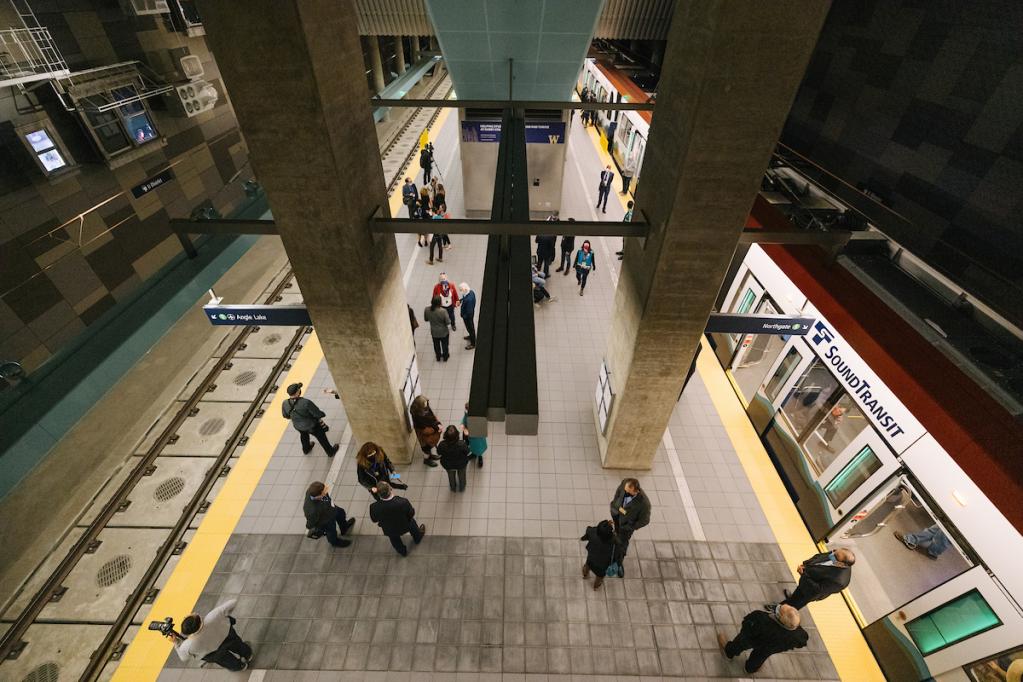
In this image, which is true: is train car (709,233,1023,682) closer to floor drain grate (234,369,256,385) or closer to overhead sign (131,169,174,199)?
floor drain grate (234,369,256,385)

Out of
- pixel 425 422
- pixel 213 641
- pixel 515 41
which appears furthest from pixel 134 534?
pixel 515 41

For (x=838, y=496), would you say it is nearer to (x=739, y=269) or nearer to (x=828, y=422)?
(x=828, y=422)

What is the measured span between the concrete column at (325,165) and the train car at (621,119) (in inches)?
384

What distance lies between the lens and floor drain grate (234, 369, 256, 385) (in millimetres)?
8086

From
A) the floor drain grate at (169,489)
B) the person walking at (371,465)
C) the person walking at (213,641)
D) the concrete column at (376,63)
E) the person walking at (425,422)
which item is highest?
the concrete column at (376,63)

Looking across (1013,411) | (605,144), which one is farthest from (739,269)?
(605,144)

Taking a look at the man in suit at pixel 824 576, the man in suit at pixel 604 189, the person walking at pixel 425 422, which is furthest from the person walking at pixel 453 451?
the man in suit at pixel 604 189

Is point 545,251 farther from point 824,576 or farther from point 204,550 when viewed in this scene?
point 204,550

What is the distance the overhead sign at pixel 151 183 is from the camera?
Answer: 9.19m

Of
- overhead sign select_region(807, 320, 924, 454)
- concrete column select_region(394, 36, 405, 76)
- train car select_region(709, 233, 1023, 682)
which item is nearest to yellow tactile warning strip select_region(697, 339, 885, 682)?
train car select_region(709, 233, 1023, 682)

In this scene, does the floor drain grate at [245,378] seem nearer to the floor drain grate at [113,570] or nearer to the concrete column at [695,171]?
the floor drain grate at [113,570]

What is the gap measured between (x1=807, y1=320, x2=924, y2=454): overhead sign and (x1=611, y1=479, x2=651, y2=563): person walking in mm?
2883

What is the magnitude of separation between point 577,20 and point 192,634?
340 inches

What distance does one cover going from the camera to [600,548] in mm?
4730
